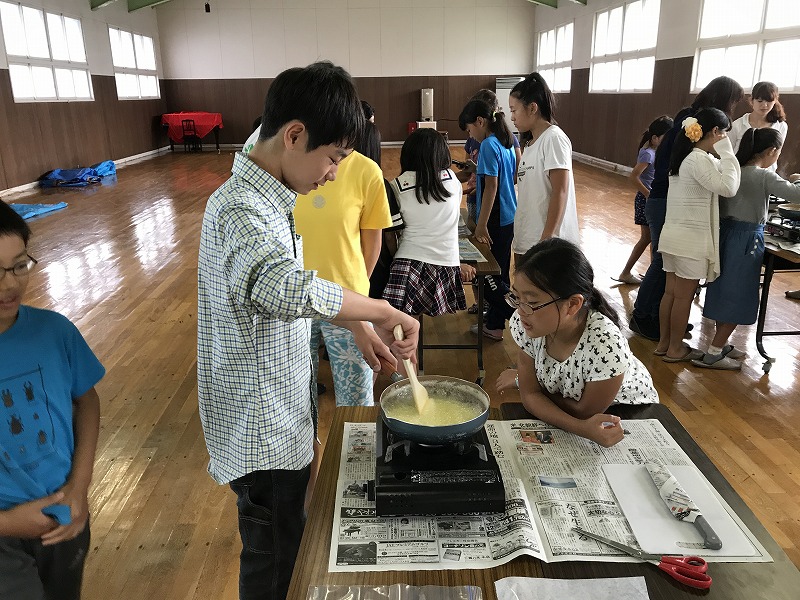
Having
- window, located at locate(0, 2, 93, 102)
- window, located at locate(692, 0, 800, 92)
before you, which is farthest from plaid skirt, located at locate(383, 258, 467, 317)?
window, located at locate(0, 2, 93, 102)

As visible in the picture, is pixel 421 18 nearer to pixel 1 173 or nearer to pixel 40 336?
pixel 1 173

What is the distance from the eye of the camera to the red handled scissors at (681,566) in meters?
0.93

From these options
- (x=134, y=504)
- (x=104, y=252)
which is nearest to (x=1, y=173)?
(x=104, y=252)

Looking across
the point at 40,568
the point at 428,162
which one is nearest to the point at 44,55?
the point at 428,162

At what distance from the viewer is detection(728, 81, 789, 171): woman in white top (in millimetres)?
4141

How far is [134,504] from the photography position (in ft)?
7.30

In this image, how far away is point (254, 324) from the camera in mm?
1151

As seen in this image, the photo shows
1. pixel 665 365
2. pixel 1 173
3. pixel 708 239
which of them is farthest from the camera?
pixel 1 173

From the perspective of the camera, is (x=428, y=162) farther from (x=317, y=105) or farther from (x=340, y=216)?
(x=317, y=105)

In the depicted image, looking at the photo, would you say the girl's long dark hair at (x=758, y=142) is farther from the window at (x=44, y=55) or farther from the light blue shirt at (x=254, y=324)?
the window at (x=44, y=55)

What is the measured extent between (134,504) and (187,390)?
37.8 inches

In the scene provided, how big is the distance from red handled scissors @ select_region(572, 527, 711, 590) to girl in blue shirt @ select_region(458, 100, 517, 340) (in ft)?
8.57

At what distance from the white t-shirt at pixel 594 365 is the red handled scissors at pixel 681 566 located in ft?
1.62

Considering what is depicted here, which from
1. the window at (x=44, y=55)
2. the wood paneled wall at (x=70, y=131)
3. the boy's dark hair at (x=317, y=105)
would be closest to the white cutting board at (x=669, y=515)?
the boy's dark hair at (x=317, y=105)
